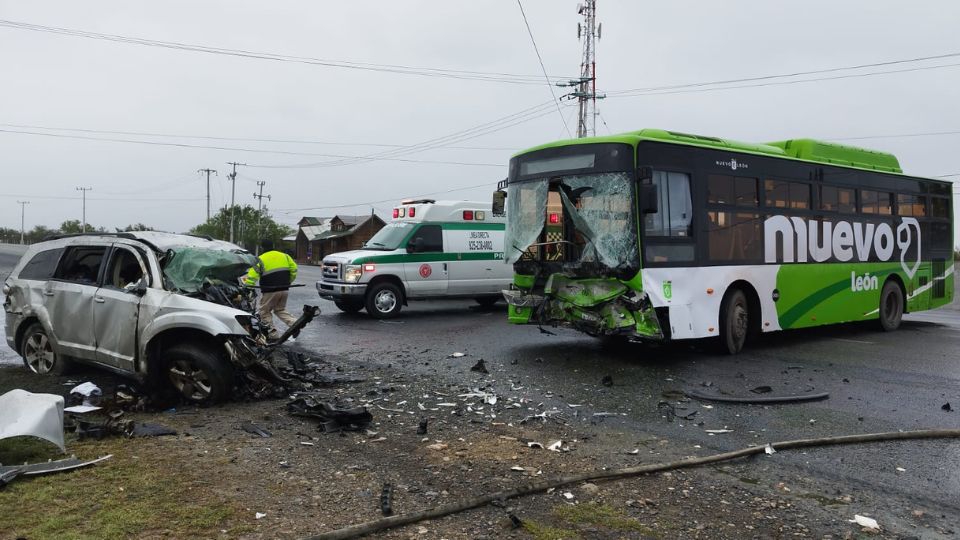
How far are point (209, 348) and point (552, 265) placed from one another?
16.7 ft

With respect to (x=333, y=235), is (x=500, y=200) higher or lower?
lower

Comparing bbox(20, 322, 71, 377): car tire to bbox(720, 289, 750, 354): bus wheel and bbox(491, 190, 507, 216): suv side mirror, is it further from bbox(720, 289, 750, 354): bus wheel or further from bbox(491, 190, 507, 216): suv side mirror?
bbox(720, 289, 750, 354): bus wheel

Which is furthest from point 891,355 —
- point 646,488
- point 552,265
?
point 646,488

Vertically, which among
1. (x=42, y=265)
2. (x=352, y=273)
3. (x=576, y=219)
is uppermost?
(x=576, y=219)

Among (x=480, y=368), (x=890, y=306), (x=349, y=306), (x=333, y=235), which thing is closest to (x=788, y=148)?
(x=890, y=306)

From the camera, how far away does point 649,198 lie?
28.8 ft

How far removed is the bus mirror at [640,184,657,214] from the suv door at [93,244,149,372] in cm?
610

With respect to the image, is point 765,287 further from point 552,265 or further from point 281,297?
point 281,297

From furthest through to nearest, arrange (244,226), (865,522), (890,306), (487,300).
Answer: (244,226) → (487,300) → (890,306) → (865,522)

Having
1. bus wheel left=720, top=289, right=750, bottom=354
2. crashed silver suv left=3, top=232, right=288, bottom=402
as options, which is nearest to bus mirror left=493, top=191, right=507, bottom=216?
bus wheel left=720, top=289, right=750, bottom=354

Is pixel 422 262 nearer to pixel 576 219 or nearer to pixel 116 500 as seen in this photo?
pixel 576 219

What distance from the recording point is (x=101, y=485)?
440cm

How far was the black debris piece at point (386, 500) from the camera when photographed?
4027 millimetres

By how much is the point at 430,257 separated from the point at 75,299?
8.84 m
